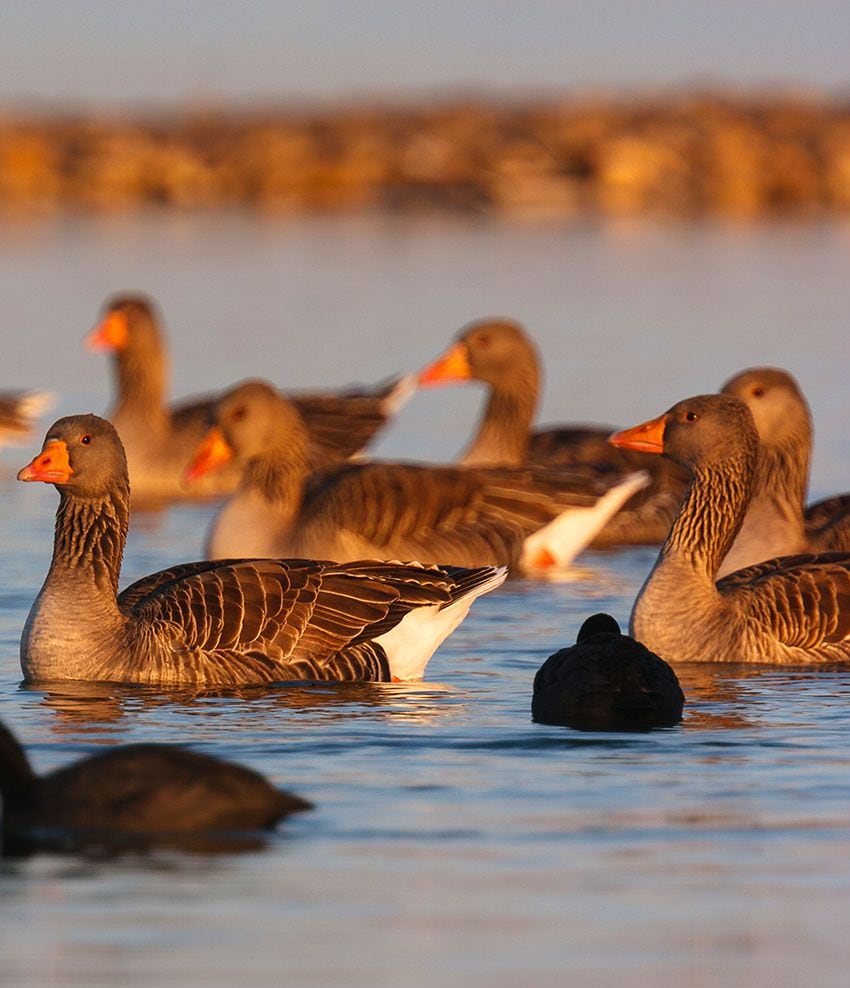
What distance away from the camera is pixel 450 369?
67.8ft

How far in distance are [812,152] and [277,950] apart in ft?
186

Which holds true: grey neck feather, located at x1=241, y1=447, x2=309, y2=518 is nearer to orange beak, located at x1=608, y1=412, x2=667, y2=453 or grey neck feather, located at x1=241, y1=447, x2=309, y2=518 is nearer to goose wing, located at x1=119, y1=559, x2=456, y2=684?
orange beak, located at x1=608, y1=412, x2=667, y2=453

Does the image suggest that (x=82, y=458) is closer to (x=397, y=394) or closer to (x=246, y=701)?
(x=246, y=701)

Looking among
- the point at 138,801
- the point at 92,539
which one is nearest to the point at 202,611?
the point at 92,539

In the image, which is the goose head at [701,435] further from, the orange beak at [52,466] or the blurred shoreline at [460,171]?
the blurred shoreline at [460,171]

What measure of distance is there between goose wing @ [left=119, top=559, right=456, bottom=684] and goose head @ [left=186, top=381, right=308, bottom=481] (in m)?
3.98

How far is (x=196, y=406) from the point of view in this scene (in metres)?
22.8

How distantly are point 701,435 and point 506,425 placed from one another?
653 centimetres

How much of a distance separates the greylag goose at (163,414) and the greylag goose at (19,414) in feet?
2.47

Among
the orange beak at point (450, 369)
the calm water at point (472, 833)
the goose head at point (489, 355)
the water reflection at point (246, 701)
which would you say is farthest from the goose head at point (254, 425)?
the water reflection at point (246, 701)

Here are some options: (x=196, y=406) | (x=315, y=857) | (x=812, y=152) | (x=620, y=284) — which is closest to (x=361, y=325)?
(x=620, y=284)

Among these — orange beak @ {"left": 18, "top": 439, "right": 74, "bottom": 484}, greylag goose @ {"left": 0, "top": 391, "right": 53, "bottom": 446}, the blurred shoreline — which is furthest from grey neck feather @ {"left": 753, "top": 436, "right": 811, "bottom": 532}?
the blurred shoreline

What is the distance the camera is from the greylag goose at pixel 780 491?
1527 centimetres

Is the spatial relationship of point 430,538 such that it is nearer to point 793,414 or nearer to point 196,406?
point 793,414
